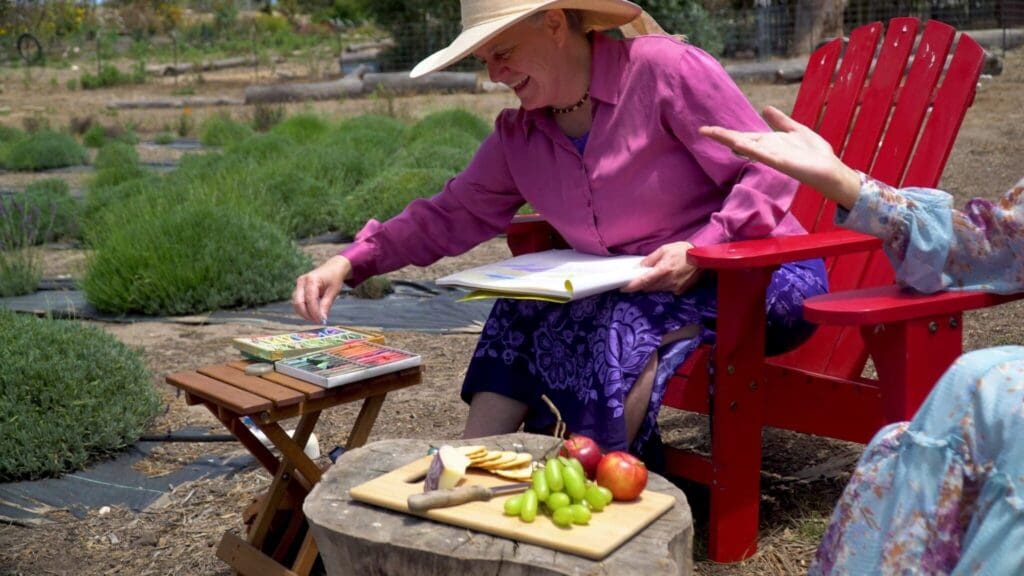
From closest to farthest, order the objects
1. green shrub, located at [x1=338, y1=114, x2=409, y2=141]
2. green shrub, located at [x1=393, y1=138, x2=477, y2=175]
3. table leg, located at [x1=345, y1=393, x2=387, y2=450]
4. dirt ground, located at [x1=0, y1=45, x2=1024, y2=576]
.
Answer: table leg, located at [x1=345, y1=393, x2=387, y2=450]
dirt ground, located at [x1=0, y1=45, x2=1024, y2=576]
green shrub, located at [x1=393, y1=138, x2=477, y2=175]
green shrub, located at [x1=338, y1=114, x2=409, y2=141]

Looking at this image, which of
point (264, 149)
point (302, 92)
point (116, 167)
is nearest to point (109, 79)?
point (302, 92)

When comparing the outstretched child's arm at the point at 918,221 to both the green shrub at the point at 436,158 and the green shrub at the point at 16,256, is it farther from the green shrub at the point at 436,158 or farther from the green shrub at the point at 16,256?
the green shrub at the point at 436,158

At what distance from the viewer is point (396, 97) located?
1847 centimetres

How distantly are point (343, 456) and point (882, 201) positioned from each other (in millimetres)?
1163

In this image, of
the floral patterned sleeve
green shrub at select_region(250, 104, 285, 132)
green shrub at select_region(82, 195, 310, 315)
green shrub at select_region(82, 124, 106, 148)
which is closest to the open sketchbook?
the floral patterned sleeve

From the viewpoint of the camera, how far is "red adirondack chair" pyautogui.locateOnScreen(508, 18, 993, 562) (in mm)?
2631

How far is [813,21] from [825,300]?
1899cm

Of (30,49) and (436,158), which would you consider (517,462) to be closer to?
(436,158)

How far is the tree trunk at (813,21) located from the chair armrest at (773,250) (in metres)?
18.5

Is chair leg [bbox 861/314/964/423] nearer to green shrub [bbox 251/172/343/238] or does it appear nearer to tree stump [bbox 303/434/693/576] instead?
tree stump [bbox 303/434/693/576]

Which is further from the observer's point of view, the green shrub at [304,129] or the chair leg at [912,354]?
the green shrub at [304,129]

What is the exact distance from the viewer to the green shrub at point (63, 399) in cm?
380

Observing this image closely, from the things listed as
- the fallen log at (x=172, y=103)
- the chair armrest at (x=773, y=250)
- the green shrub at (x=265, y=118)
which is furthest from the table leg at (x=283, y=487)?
the fallen log at (x=172, y=103)

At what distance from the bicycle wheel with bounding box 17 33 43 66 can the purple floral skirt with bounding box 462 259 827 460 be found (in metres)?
27.4
